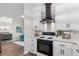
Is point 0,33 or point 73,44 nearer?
point 73,44

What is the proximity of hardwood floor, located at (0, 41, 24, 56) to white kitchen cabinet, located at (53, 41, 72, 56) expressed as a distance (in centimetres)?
61

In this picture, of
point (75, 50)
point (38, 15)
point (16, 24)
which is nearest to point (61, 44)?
point (75, 50)

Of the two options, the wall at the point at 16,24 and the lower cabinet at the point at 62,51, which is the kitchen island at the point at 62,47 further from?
the wall at the point at 16,24

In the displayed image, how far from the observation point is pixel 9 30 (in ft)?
6.22

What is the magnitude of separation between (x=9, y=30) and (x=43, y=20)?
0.65 meters

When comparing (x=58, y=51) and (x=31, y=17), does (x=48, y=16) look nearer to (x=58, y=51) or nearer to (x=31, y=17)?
(x=31, y=17)

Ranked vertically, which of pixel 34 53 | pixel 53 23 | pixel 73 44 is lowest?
pixel 34 53

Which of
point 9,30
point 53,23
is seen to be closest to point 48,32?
point 53,23

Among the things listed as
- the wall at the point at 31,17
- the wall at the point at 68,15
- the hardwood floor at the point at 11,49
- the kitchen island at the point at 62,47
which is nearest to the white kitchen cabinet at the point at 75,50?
the kitchen island at the point at 62,47

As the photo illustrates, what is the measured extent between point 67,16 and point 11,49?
117cm

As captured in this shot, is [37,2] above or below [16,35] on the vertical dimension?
above

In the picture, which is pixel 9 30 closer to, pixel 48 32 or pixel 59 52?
pixel 48 32

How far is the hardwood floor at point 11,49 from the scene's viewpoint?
1.91 metres

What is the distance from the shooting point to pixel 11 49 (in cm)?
190
